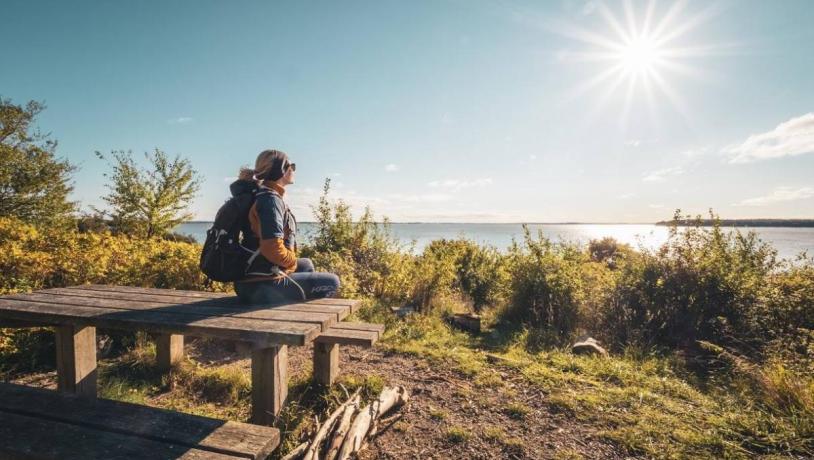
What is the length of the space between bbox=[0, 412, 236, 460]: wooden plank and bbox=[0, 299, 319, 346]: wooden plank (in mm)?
619

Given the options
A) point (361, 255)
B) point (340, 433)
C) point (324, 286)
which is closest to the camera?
point (340, 433)

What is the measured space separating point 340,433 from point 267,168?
83.4 inches

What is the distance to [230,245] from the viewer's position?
10.0 ft

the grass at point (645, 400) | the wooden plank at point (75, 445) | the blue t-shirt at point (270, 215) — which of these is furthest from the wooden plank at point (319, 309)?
the grass at point (645, 400)

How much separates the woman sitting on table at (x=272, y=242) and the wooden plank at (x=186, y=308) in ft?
0.82

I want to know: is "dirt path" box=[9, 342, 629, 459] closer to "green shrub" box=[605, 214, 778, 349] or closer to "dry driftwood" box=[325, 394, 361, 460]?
"dry driftwood" box=[325, 394, 361, 460]

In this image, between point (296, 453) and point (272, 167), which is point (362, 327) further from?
point (272, 167)

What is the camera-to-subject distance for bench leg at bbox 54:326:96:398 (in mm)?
3232

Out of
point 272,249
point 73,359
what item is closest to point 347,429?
point 272,249

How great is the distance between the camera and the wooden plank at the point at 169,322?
228 cm

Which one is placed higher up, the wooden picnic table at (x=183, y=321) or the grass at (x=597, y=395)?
the wooden picnic table at (x=183, y=321)

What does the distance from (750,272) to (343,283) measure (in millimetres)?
6570

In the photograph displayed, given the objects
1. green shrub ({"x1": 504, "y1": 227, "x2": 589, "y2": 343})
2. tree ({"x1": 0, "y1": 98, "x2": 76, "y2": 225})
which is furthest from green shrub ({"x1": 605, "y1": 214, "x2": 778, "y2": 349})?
tree ({"x1": 0, "y1": 98, "x2": 76, "y2": 225})

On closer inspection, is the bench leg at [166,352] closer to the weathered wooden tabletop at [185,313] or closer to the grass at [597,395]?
the grass at [597,395]
